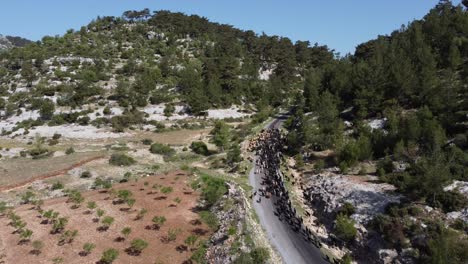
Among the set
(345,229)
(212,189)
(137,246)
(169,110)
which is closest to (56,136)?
(169,110)

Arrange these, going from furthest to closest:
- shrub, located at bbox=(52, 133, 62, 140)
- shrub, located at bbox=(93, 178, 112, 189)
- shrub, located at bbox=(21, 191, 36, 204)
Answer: shrub, located at bbox=(52, 133, 62, 140) < shrub, located at bbox=(93, 178, 112, 189) < shrub, located at bbox=(21, 191, 36, 204)

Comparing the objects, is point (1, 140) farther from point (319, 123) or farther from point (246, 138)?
point (319, 123)

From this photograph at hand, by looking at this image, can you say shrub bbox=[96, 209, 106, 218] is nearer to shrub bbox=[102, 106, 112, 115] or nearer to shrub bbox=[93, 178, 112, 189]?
shrub bbox=[93, 178, 112, 189]

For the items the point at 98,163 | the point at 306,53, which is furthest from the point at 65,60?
the point at 306,53

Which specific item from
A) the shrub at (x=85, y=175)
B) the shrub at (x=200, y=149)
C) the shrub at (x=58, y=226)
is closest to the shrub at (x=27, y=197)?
the shrub at (x=85, y=175)

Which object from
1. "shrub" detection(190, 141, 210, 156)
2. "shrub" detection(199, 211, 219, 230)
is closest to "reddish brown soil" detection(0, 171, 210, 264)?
"shrub" detection(199, 211, 219, 230)

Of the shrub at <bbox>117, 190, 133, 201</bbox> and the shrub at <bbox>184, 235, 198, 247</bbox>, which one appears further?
the shrub at <bbox>117, 190, 133, 201</bbox>
